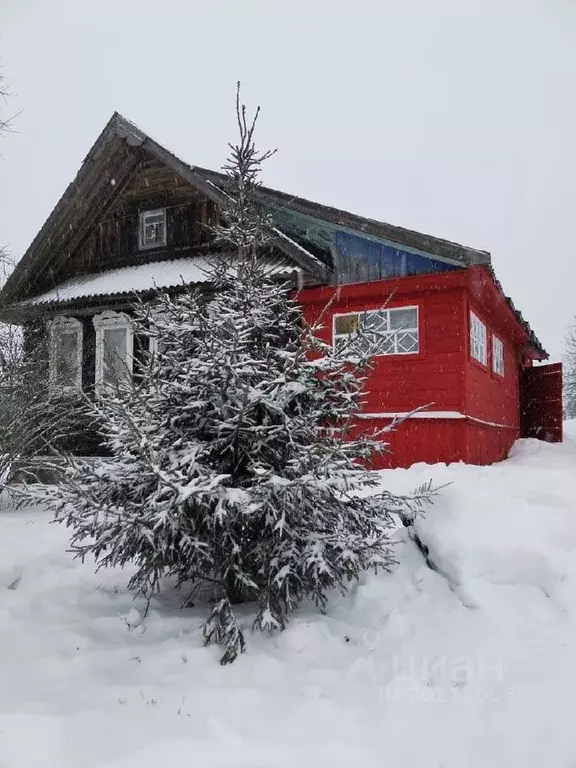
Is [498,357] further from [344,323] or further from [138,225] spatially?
[138,225]

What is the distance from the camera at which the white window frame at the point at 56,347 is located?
8.81 meters

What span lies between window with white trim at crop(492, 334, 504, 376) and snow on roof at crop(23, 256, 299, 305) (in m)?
5.14

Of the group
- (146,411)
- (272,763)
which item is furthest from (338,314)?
(272,763)

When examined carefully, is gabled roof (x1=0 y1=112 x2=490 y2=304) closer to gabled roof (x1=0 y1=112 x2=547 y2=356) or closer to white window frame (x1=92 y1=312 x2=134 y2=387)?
gabled roof (x1=0 y1=112 x2=547 y2=356)

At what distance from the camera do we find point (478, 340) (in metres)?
10.9

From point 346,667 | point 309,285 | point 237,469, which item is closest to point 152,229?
point 309,285

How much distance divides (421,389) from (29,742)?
25.4ft

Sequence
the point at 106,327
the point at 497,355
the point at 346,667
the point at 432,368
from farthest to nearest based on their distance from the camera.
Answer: the point at 497,355
the point at 106,327
the point at 432,368
the point at 346,667

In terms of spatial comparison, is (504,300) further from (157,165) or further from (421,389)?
(157,165)

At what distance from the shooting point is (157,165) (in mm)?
12602

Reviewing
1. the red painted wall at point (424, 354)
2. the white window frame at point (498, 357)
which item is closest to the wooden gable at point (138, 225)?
the red painted wall at point (424, 354)

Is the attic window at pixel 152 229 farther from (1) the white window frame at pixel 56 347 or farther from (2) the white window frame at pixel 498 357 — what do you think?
(2) the white window frame at pixel 498 357

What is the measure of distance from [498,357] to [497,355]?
163mm

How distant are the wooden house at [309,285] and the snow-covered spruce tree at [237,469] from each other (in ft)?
9.48
